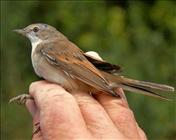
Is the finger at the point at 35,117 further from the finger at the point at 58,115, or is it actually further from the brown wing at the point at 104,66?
the brown wing at the point at 104,66

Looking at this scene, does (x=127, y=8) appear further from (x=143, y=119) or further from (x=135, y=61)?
(x=143, y=119)

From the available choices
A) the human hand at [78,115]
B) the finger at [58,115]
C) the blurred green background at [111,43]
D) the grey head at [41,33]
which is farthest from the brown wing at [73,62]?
the blurred green background at [111,43]

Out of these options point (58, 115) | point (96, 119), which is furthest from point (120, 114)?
point (58, 115)

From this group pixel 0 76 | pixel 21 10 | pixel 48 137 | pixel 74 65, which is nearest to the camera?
pixel 48 137

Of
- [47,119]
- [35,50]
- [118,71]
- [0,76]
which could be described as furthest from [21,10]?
[47,119]

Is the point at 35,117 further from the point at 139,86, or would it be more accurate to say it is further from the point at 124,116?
the point at 139,86

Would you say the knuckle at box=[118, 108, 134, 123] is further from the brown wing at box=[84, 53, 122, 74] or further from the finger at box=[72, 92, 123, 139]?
the brown wing at box=[84, 53, 122, 74]

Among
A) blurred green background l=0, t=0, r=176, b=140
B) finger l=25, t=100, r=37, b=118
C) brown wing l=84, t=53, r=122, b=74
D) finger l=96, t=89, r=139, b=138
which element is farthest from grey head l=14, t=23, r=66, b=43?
blurred green background l=0, t=0, r=176, b=140
